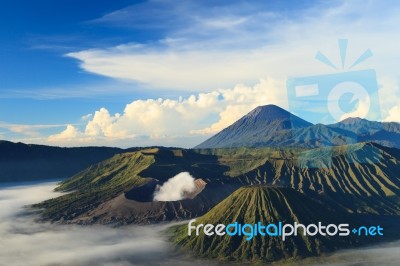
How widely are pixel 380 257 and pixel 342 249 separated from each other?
17.9m

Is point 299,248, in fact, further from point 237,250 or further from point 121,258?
point 121,258

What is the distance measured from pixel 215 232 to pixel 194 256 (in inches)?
767

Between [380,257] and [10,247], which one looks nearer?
[380,257]

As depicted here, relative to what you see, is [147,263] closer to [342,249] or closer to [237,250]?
[237,250]

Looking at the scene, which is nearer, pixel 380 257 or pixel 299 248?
pixel 380 257

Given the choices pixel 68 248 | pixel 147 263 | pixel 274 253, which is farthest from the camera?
pixel 68 248

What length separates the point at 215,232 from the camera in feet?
642

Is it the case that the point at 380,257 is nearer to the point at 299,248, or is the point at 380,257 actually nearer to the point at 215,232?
the point at 299,248

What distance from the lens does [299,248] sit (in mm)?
182375

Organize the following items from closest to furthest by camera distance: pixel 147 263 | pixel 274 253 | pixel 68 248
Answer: pixel 147 263, pixel 274 253, pixel 68 248

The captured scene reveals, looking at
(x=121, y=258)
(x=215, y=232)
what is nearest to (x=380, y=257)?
(x=215, y=232)

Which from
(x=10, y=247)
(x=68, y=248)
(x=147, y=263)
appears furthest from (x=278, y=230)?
(x=10, y=247)

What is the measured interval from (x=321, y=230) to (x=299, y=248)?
22171 millimetres

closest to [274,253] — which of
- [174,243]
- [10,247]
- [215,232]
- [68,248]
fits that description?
[215,232]
